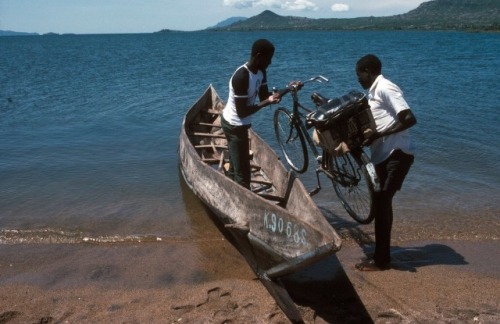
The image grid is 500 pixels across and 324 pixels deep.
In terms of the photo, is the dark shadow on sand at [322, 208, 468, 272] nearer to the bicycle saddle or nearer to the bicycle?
the bicycle

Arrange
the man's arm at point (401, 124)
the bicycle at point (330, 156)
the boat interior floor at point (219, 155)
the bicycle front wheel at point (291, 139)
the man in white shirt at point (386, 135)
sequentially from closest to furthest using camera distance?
the man's arm at point (401, 124) < the man in white shirt at point (386, 135) < the bicycle at point (330, 156) < the boat interior floor at point (219, 155) < the bicycle front wheel at point (291, 139)

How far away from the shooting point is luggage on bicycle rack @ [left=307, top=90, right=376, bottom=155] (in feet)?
16.8

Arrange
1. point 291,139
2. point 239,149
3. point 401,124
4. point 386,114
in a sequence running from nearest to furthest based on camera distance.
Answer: point 401,124
point 386,114
point 239,149
point 291,139

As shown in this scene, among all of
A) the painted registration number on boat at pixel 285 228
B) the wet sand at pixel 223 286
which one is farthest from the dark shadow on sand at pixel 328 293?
the painted registration number on boat at pixel 285 228

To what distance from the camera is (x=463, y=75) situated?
27.6 m

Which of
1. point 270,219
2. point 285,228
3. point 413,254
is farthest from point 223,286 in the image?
point 413,254

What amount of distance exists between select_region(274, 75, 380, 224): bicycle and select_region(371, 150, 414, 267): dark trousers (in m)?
0.13

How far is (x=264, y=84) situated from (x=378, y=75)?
1673 mm

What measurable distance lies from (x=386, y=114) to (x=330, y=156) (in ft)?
4.74

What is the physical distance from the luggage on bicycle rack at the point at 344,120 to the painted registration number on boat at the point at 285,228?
1.26 m

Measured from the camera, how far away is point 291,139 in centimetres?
786

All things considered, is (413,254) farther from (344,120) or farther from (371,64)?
(371,64)

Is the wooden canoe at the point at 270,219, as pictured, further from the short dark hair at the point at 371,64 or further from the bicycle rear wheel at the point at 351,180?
the short dark hair at the point at 371,64

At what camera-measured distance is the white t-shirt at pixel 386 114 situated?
16.0 feet
